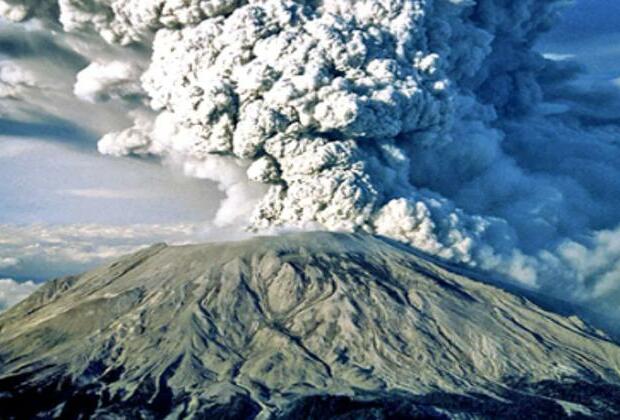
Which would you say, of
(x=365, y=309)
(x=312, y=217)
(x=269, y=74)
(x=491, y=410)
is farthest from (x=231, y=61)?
(x=491, y=410)

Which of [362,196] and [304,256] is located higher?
[362,196]

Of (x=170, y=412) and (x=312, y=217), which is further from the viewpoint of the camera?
(x=312, y=217)

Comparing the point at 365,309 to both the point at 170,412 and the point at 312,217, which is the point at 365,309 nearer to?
the point at 312,217

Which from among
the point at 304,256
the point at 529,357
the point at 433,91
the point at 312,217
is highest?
the point at 433,91

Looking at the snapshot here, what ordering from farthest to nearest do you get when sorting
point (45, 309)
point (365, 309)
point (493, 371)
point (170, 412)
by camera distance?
point (45, 309) < point (365, 309) < point (493, 371) < point (170, 412)

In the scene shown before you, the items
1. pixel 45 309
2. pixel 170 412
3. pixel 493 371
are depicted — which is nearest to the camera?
pixel 170 412

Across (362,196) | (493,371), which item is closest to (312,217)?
(362,196)

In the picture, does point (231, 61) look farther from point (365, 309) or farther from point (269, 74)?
point (365, 309)
